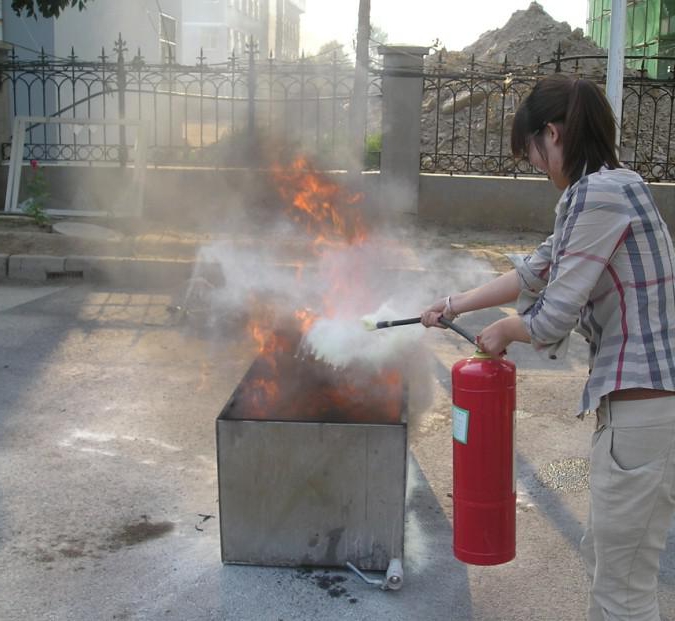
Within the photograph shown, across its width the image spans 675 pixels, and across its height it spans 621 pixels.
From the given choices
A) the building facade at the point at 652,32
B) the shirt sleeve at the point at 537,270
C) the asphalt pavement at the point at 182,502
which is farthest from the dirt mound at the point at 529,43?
the shirt sleeve at the point at 537,270

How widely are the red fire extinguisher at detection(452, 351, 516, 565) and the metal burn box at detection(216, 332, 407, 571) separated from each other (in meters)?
0.49

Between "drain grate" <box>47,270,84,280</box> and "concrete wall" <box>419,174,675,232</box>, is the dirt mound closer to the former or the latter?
"concrete wall" <box>419,174,675,232</box>

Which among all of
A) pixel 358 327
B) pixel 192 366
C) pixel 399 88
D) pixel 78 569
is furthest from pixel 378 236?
pixel 78 569

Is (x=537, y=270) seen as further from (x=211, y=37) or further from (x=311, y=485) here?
(x=211, y=37)

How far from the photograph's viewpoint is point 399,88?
38.1 feet

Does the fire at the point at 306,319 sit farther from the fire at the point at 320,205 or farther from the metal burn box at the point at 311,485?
the fire at the point at 320,205

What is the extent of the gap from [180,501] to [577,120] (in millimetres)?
2764

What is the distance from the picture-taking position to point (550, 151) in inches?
90.9

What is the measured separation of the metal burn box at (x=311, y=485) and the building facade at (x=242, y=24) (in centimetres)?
1789

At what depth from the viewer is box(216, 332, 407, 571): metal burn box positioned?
3287mm

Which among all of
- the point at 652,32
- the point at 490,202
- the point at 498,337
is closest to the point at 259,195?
the point at 490,202

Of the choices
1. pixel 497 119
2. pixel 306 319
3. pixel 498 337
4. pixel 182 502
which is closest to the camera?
pixel 498 337

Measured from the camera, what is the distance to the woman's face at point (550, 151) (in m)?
2.29

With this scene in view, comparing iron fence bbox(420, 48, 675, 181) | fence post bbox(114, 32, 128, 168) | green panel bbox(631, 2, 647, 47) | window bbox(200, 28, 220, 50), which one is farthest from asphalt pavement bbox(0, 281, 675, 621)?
green panel bbox(631, 2, 647, 47)
